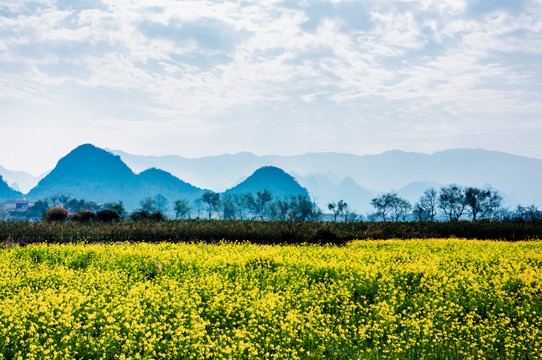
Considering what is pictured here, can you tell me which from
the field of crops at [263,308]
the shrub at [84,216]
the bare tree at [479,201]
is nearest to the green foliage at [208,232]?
the shrub at [84,216]

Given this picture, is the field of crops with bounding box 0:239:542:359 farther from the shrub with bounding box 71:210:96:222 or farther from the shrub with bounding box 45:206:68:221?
the shrub with bounding box 71:210:96:222

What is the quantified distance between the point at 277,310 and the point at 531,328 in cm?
475

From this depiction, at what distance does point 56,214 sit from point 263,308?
2945cm

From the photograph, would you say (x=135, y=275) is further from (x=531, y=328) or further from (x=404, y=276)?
(x=531, y=328)

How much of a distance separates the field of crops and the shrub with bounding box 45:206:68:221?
19210 mm

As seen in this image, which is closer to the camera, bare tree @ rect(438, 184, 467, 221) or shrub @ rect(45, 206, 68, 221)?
shrub @ rect(45, 206, 68, 221)

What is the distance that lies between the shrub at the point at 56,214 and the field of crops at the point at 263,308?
19210 millimetres

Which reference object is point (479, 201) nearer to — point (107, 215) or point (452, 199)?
point (452, 199)

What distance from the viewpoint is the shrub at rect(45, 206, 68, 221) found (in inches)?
1289

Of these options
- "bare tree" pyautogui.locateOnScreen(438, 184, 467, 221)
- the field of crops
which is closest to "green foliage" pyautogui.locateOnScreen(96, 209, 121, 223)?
the field of crops

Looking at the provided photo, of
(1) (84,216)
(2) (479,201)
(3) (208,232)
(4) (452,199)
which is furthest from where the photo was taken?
(4) (452,199)

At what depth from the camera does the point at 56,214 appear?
108 feet

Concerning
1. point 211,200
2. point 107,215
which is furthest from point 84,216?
point 211,200

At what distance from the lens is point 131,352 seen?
660 cm
